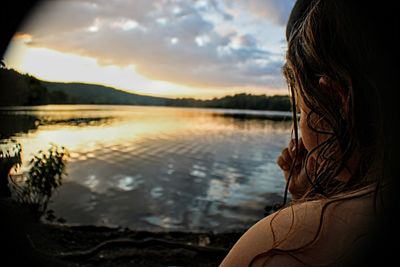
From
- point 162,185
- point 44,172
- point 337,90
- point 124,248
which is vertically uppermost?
point 337,90

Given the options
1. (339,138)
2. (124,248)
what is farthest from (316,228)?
(124,248)

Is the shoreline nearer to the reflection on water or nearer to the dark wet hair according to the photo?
the reflection on water

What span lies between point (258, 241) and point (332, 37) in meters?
0.45

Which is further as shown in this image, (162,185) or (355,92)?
(162,185)

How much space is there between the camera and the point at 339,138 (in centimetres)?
65

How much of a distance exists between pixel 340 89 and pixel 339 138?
0.35ft

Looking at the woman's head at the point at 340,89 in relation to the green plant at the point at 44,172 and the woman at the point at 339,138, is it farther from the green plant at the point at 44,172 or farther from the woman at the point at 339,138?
the green plant at the point at 44,172

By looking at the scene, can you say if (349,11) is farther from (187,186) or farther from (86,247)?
(187,186)

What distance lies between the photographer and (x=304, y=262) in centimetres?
52

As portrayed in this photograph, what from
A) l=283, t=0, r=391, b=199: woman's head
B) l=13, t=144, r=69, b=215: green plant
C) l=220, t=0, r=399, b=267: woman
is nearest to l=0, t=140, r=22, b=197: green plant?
l=220, t=0, r=399, b=267: woman

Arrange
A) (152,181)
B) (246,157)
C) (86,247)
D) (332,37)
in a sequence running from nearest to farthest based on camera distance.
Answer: (332,37), (86,247), (152,181), (246,157)

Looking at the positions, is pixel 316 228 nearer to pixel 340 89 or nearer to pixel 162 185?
pixel 340 89

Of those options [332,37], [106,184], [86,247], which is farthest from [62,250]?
[106,184]

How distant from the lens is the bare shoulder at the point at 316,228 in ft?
1.70
